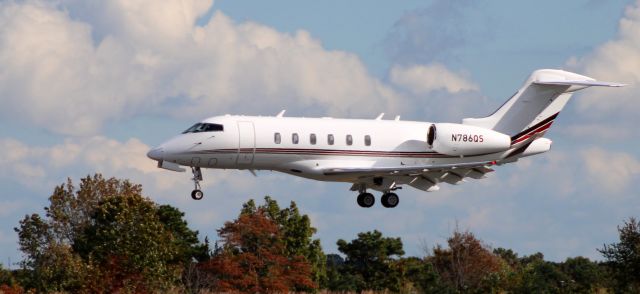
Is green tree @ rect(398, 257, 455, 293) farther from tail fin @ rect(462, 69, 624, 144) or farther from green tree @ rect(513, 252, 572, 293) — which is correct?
tail fin @ rect(462, 69, 624, 144)

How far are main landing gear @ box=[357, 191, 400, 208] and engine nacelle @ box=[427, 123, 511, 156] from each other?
2.42 metres

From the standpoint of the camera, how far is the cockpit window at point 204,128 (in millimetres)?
46219

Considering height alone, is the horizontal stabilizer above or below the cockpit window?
above

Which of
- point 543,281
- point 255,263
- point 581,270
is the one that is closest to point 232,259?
point 255,263

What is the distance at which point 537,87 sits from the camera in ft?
172

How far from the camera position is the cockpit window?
4622 centimetres

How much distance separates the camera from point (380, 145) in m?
48.8

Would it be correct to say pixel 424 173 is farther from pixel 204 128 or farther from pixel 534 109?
pixel 204 128

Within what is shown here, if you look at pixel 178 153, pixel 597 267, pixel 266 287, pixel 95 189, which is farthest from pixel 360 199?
pixel 597 267

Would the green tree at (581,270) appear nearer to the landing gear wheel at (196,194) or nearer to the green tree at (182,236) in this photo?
the green tree at (182,236)

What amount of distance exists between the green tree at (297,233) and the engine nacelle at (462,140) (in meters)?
28.3

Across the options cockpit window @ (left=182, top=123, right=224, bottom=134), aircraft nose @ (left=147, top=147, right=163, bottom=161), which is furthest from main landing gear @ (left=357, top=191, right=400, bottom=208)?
aircraft nose @ (left=147, top=147, right=163, bottom=161)

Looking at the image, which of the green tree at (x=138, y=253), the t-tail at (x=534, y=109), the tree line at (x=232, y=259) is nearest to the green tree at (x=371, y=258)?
the tree line at (x=232, y=259)

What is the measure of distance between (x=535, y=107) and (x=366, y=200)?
26.7 ft
